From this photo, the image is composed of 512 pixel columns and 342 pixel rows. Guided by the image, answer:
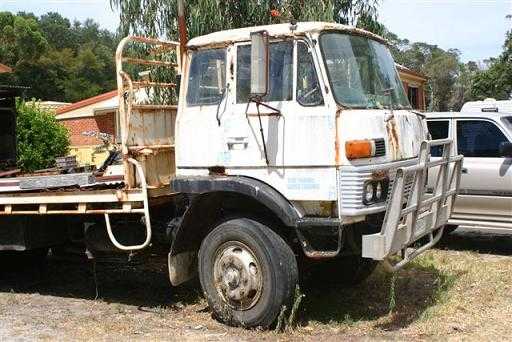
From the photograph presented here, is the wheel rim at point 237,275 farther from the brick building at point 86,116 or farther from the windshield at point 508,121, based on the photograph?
the brick building at point 86,116

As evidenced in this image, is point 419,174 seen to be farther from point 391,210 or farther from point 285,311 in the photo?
point 285,311

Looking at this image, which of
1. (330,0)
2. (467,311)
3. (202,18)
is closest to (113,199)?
(467,311)

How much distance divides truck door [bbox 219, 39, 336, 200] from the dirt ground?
1319 millimetres

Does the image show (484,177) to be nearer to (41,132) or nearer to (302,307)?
(302,307)

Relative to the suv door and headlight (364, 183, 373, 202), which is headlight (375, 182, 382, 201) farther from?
the suv door

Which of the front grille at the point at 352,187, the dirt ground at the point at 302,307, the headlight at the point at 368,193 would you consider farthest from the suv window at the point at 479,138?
the front grille at the point at 352,187

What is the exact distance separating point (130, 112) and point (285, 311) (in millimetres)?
2308

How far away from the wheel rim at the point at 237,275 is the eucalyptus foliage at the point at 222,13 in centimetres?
617

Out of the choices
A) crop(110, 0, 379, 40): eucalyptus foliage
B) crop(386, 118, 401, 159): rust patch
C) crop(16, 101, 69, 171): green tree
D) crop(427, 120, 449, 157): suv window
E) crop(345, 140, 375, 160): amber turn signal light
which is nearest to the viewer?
crop(345, 140, 375, 160): amber turn signal light

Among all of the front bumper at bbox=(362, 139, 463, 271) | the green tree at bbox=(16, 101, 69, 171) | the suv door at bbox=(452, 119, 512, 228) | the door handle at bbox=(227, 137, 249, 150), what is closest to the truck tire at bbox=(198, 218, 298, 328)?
the door handle at bbox=(227, 137, 249, 150)

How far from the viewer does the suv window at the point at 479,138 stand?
9.02m

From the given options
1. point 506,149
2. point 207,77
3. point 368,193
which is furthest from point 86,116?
point 368,193

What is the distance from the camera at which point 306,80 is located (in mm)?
5508

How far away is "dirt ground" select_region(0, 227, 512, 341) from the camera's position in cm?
579
